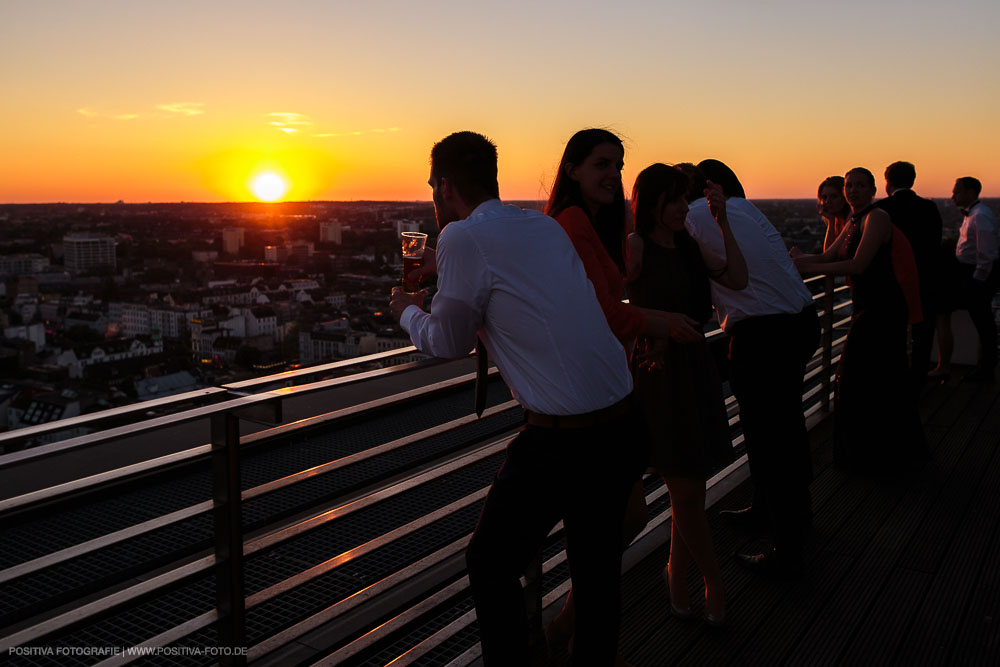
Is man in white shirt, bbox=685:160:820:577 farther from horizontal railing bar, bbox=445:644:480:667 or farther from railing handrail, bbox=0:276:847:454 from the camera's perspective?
Answer: railing handrail, bbox=0:276:847:454

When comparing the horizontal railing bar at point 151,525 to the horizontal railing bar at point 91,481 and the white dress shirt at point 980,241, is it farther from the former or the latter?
the white dress shirt at point 980,241

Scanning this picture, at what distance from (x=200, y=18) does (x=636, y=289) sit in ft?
207

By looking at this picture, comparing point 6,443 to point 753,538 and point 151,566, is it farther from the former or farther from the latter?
point 753,538

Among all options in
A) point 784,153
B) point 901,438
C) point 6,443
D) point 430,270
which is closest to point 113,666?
point 6,443

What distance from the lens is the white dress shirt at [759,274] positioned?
2670 mm

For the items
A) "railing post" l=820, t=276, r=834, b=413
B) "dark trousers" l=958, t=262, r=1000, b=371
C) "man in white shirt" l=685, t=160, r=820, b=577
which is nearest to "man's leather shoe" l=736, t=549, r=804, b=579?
"man in white shirt" l=685, t=160, r=820, b=577

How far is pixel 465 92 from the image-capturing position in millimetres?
11805

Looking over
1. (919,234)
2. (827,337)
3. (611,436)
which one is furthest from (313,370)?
(919,234)

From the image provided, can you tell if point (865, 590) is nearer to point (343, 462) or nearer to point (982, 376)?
point (343, 462)

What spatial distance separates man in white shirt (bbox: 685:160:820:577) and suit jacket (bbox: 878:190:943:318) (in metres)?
2.22

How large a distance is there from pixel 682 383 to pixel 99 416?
1507 mm

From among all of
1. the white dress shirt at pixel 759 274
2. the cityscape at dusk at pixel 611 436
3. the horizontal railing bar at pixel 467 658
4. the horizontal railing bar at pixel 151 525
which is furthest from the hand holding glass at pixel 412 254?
the white dress shirt at pixel 759 274

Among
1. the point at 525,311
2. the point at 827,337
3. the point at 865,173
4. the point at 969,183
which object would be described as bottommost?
the point at 827,337

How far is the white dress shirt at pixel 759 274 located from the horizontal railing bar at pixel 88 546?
1.80m
